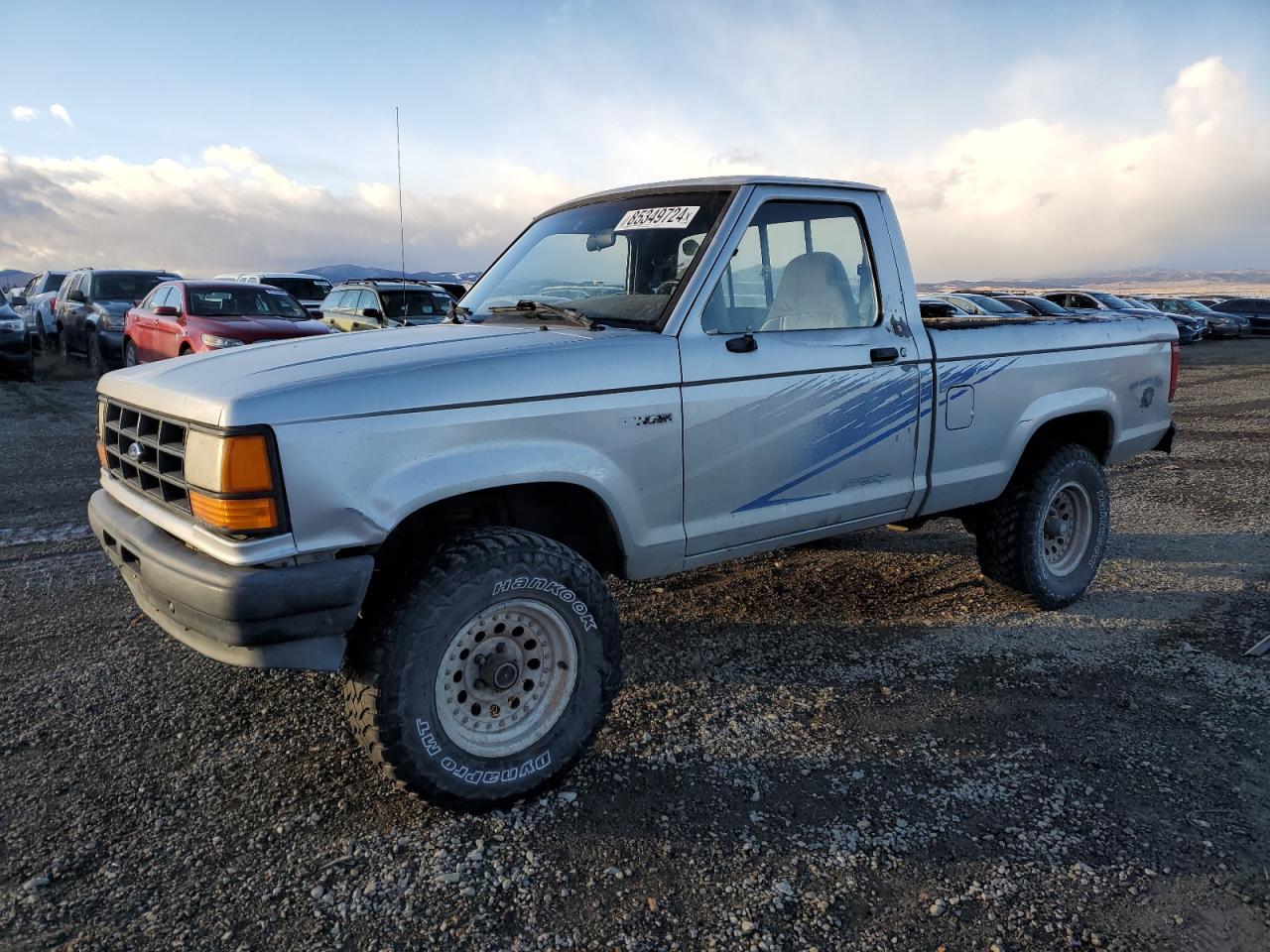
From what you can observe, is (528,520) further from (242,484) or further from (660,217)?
(660,217)

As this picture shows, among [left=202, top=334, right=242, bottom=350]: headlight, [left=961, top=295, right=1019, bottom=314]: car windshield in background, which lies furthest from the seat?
[left=961, top=295, right=1019, bottom=314]: car windshield in background

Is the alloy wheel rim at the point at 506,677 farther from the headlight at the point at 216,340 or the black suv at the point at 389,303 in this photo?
the black suv at the point at 389,303

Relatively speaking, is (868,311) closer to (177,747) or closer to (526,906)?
(526,906)

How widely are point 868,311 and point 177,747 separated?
3.19m

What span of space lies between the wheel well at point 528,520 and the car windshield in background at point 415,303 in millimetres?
11395

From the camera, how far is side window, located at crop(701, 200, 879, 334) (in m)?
3.38

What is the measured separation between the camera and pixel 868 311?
150 inches

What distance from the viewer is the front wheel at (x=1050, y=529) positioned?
443 centimetres

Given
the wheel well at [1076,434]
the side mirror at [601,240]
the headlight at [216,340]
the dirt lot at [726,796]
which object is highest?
the side mirror at [601,240]

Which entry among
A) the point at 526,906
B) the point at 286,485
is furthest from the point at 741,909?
the point at 286,485

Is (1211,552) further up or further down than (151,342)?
further down

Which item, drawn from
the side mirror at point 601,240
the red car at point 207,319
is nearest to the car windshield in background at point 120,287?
the red car at point 207,319

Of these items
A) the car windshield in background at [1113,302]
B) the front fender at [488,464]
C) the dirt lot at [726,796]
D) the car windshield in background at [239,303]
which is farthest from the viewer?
Result: the car windshield in background at [1113,302]

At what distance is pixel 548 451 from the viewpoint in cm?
280
